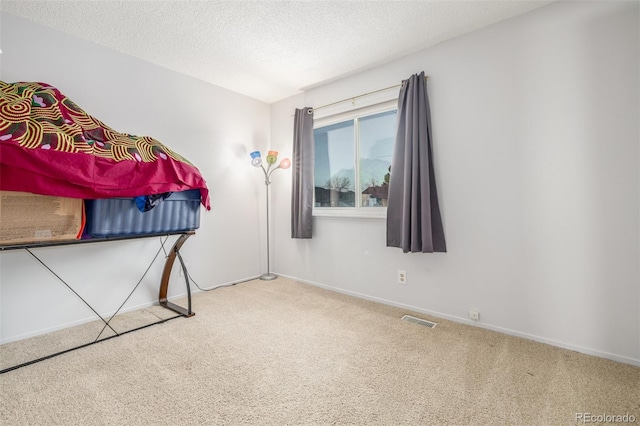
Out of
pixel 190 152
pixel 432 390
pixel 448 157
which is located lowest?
pixel 432 390

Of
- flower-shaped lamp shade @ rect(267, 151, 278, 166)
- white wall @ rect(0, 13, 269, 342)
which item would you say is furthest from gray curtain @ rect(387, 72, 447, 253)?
white wall @ rect(0, 13, 269, 342)

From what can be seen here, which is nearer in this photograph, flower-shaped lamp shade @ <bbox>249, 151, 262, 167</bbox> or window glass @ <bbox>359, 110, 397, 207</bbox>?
window glass @ <bbox>359, 110, 397, 207</bbox>

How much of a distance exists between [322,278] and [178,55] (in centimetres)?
271

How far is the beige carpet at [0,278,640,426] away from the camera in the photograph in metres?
1.33

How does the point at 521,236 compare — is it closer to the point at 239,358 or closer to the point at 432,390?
the point at 432,390

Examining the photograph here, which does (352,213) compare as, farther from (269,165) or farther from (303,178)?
(269,165)

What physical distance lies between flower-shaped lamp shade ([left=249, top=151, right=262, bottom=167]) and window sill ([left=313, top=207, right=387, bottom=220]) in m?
0.95

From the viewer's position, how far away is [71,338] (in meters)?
2.10

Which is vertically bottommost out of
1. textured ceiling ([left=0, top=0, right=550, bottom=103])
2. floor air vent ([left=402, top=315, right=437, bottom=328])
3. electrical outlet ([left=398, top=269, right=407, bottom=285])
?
floor air vent ([left=402, top=315, right=437, bottom=328])

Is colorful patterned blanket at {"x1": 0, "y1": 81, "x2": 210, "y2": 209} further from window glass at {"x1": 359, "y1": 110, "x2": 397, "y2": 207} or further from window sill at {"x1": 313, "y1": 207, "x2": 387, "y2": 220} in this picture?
window glass at {"x1": 359, "y1": 110, "x2": 397, "y2": 207}

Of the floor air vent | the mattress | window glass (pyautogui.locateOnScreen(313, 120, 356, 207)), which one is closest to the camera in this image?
the mattress

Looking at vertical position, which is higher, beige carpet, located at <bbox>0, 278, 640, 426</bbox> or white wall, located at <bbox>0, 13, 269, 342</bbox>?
white wall, located at <bbox>0, 13, 269, 342</bbox>

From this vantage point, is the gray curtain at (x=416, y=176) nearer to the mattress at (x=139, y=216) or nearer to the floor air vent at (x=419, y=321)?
the floor air vent at (x=419, y=321)

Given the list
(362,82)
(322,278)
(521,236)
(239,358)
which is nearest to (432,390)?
(239,358)
